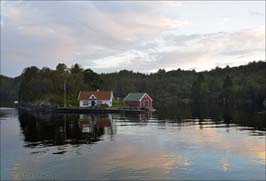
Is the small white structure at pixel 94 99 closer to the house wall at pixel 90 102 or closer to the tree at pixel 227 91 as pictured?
the house wall at pixel 90 102

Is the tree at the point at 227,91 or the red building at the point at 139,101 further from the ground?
the tree at the point at 227,91

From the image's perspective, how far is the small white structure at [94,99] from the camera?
311 feet

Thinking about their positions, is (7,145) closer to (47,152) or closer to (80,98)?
(47,152)

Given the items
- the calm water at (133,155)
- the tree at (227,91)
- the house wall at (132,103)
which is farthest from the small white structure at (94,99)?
the tree at (227,91)

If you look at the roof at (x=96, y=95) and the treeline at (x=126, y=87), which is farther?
the treeline at (x=126, y=87)

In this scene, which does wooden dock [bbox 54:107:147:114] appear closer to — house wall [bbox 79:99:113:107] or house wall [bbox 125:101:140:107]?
house wall [bbox 125:101:140:107]

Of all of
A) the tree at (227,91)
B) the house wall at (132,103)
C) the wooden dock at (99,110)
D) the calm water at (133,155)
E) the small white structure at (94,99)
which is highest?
the tree at (227,91)

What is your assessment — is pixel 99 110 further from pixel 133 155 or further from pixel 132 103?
pixel 133 155

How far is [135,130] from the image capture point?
4850 cm

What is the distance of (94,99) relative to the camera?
9519 cm

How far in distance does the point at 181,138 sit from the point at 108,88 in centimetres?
9150

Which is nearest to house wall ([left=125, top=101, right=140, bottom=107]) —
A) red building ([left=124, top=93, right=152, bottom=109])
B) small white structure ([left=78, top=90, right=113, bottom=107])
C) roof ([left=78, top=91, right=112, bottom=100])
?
red building ([left=124, top=93, right=152, bottom=109])

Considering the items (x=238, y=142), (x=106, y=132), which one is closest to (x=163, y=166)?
(x=238, y=142)

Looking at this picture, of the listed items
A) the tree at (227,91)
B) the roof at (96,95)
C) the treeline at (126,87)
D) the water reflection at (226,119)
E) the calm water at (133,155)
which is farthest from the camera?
the tree at (227,91)
